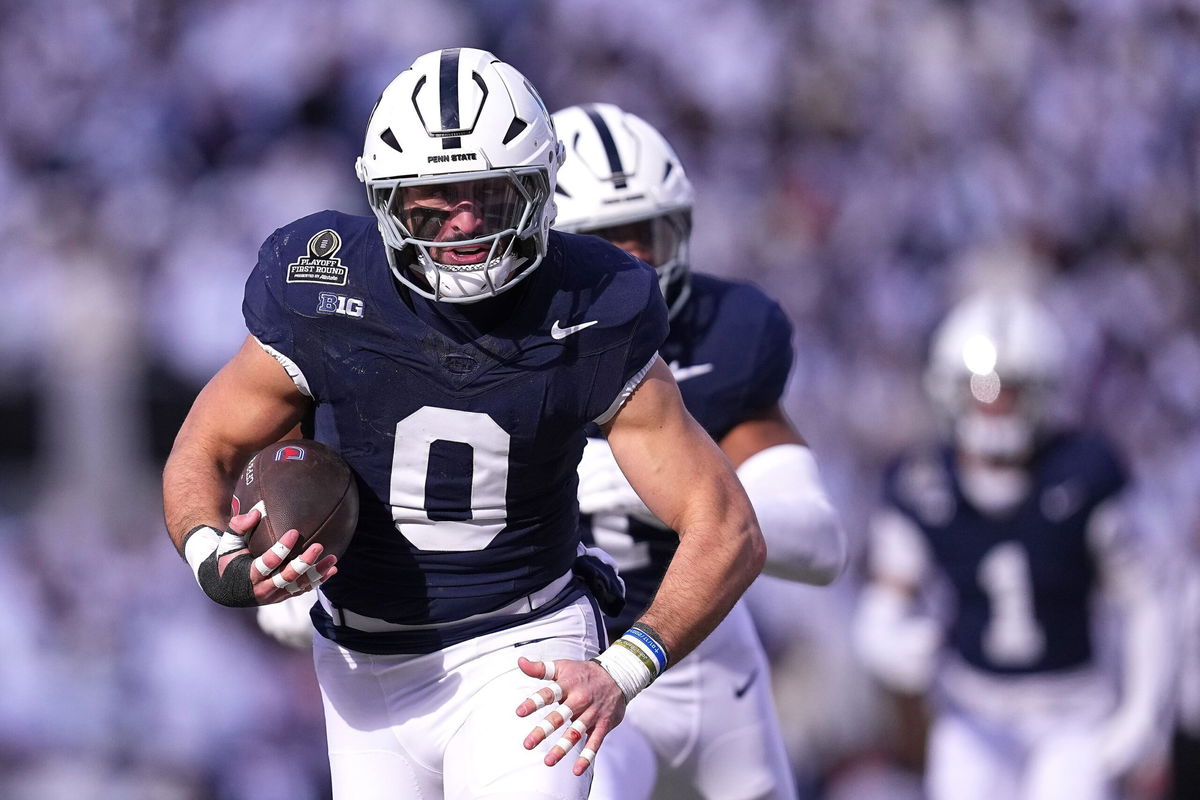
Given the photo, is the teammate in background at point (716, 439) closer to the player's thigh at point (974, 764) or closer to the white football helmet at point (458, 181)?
the white football helmet at point (458, 181)

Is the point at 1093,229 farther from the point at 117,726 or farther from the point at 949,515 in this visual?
the point at 117,726

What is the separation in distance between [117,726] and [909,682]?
124 inches

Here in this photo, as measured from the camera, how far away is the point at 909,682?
5.34m

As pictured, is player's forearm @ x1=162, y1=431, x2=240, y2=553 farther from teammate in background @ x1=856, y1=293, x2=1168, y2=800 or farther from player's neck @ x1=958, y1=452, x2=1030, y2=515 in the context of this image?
player's neck @ x1=958, y1=452, x2=1030, y2=515

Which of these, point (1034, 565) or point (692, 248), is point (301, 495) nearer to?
point (1034, 565)

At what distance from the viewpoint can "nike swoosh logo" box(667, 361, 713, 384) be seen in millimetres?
3686

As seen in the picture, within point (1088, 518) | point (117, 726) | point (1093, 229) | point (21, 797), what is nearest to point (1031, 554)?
point (1088, 518)

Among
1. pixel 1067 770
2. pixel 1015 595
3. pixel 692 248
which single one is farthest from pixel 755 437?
pixel 692 248

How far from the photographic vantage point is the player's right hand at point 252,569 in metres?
2.53

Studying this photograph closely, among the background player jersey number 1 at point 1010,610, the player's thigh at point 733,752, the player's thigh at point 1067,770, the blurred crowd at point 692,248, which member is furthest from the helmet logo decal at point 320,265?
the blurred crowd at point 692,248

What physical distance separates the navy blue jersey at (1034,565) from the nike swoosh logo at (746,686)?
5.03 feet

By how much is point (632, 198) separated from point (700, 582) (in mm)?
1219

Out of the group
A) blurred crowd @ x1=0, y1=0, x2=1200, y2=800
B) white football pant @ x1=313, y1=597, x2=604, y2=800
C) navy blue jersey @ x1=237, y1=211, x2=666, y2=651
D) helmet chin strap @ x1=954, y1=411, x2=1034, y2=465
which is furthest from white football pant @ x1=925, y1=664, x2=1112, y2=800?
navy blue jersey @ x1=237, y1=211, x2=666, y2=651

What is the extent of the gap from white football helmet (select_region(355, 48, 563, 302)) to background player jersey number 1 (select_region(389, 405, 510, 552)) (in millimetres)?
225
